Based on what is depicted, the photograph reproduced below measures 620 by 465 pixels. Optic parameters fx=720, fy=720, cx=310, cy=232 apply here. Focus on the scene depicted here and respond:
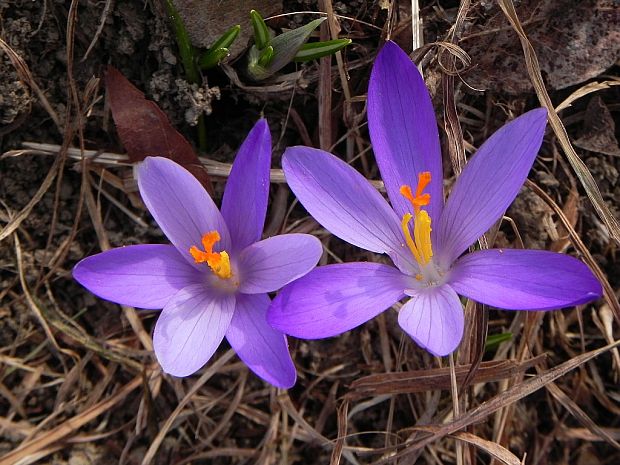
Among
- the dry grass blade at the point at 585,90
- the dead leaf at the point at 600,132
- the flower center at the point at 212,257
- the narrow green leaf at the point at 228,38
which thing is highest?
the narrow green leaf at the point at 228,38

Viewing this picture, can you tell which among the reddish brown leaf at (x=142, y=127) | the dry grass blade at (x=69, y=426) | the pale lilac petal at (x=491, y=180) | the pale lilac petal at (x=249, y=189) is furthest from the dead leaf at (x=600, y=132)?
the dry grass blade at (x=69, y=426)

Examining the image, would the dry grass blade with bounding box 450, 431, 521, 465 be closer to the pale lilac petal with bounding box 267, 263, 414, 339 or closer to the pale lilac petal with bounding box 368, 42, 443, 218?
the pale lilac petal with bounding box 267, 263, 414, 339

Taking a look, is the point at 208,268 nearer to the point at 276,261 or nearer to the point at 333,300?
the point at 276,261

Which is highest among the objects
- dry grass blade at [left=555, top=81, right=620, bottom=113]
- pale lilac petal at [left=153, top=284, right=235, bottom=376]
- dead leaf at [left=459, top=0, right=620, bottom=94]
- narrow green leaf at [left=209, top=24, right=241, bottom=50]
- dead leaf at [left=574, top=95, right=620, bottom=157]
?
narrow green leaf at [left=209, top=24, right=241, bottom=50]

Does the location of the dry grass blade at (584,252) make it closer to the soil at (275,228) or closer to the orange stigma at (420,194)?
the soil at (275,228)

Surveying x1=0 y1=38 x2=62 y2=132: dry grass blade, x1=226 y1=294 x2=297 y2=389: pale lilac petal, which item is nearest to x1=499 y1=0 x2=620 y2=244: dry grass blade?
x1=226 y1=294 x2=297 y2=389: pale lilac petal

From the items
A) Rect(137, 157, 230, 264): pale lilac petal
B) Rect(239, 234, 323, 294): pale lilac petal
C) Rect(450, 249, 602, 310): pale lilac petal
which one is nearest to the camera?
Rect(450, 249, 602, 310): pale lilac petal

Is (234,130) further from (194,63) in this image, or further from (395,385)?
(395,385)
